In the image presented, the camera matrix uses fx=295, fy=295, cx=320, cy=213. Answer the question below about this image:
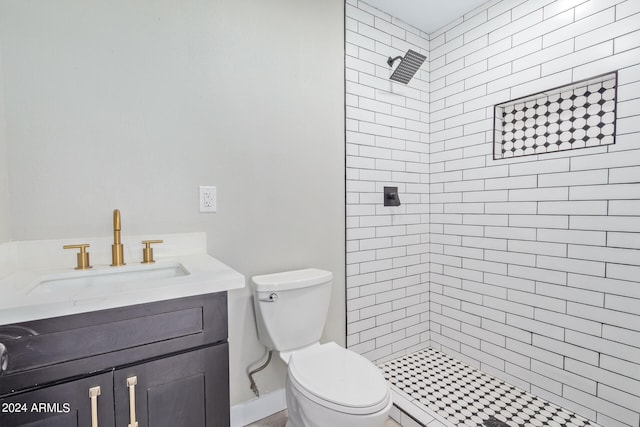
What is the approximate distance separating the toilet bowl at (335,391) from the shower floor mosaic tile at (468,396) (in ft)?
2.15

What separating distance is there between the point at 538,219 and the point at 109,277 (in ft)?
7.21

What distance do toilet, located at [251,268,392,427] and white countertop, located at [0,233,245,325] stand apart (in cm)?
43

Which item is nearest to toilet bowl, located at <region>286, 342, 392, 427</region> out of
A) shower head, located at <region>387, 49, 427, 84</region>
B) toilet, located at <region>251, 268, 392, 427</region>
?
toilet, located at <region>251, 268, 392, 427</region>

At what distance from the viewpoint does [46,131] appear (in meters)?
1.16

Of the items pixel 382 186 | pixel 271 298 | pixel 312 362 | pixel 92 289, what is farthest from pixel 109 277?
pixel 382 186

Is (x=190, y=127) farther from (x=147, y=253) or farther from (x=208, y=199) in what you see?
(x=147, y=253)

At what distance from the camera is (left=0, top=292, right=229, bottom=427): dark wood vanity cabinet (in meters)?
0.73

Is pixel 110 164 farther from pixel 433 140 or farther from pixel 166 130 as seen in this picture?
pixel 433 140

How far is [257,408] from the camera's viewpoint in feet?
5.26

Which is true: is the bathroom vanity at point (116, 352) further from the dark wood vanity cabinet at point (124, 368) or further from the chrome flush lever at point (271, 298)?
the chrome flush lever at point (271, 298)

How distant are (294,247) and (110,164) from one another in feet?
3.20

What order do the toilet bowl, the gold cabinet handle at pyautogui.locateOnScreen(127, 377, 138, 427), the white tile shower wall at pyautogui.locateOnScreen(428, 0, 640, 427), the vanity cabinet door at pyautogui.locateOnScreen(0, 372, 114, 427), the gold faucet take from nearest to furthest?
1. the vanity cabinet door at pyautogui.locateOnScreen(0, 372, 114, 427)
2. the gold cabinet handle at pyautogui.locateOnScreen(127, 377, 138, 427)
3. the toilet bowl
4. the gold faucet
5. the white tile shower wall at pyautogui.locateOnScreen(428, 0, 640, 427)

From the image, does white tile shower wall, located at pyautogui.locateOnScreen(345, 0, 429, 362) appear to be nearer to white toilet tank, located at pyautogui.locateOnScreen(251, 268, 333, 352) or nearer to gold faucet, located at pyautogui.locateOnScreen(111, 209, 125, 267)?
white toilet tank, located at pyautogui.locateOnScreen(251, 268, 333, 352)

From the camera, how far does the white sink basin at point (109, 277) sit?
38.6 inches
